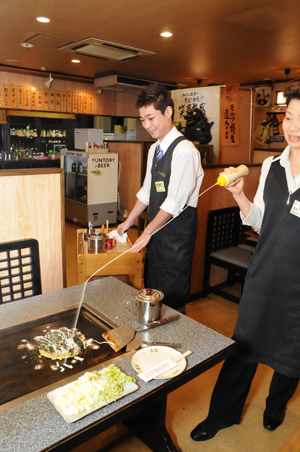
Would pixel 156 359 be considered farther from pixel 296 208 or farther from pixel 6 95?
pixel 6 95

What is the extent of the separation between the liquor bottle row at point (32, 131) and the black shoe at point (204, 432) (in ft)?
24.8

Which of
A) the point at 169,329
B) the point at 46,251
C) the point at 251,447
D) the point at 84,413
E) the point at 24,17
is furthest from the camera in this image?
the point at 24,17

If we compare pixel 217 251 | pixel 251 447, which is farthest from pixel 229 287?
pixel 251 447

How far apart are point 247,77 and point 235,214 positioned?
490 centimetres

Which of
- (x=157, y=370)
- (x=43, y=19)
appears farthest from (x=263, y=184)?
(x=43, y=19)

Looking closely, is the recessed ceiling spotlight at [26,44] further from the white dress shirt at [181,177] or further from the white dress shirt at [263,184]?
the white dress shirt at [263,184]

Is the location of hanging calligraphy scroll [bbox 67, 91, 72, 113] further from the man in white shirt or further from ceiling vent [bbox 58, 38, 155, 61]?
the man in white shirt

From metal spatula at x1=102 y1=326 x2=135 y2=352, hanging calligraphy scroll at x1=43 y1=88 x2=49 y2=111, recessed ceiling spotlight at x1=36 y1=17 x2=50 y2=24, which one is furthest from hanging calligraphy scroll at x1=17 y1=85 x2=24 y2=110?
metal spatula at x1=102 y1=326 x2=135 y2=352

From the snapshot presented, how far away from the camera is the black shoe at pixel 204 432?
179 cm

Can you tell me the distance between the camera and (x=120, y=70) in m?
7.07

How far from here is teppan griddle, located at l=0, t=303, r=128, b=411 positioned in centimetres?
100

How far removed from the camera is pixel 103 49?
17.6ft

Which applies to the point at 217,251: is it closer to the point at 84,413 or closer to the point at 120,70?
the point at 84,413

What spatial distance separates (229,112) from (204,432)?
10.9ft
